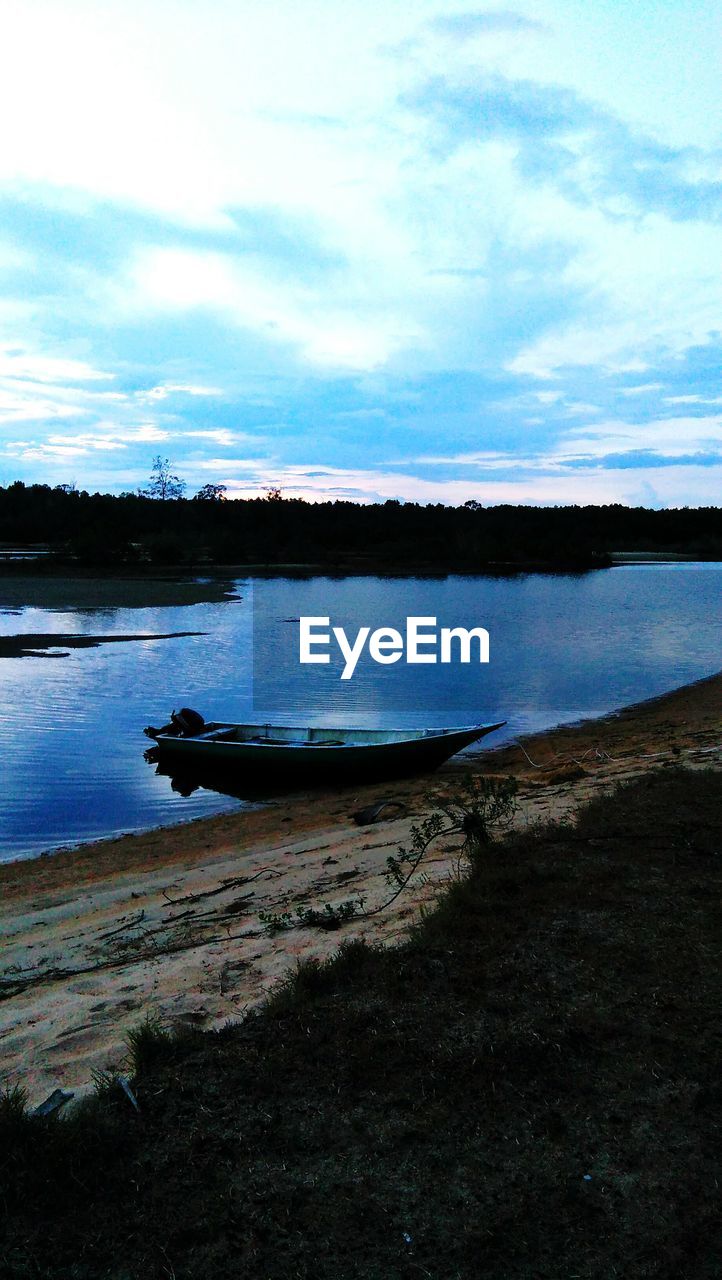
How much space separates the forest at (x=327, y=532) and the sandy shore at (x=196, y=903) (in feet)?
207

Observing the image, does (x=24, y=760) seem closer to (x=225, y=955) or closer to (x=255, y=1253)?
(x=225, y=955)

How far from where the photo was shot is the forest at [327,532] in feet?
301

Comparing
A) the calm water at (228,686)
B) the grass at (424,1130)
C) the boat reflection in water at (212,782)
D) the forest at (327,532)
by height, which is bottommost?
the boat reflection in water at (212,782)

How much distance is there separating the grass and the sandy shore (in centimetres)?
74

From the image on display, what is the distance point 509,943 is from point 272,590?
208ft

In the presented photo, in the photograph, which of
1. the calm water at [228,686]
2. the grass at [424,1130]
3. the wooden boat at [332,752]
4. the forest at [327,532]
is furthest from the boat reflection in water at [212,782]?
the forest at [327,532]

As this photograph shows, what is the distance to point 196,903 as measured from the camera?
8.37 m

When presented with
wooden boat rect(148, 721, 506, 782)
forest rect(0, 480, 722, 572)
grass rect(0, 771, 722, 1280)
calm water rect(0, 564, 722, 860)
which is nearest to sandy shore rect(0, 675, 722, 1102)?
wooden boat rect(148, 721, 506, 782)

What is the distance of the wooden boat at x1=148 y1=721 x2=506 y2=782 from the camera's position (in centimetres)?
1583

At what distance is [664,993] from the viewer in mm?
4578

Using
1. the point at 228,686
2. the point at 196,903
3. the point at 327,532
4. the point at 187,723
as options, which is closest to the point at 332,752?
the point at 187,723

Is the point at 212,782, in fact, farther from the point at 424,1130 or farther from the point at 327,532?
the point at 327,532

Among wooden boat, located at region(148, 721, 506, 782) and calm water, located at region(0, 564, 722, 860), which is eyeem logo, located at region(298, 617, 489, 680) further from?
wooden boat, located at region(148, 721, 506, 782)

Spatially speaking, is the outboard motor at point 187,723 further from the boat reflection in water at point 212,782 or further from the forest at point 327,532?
the forest at point 327,532
